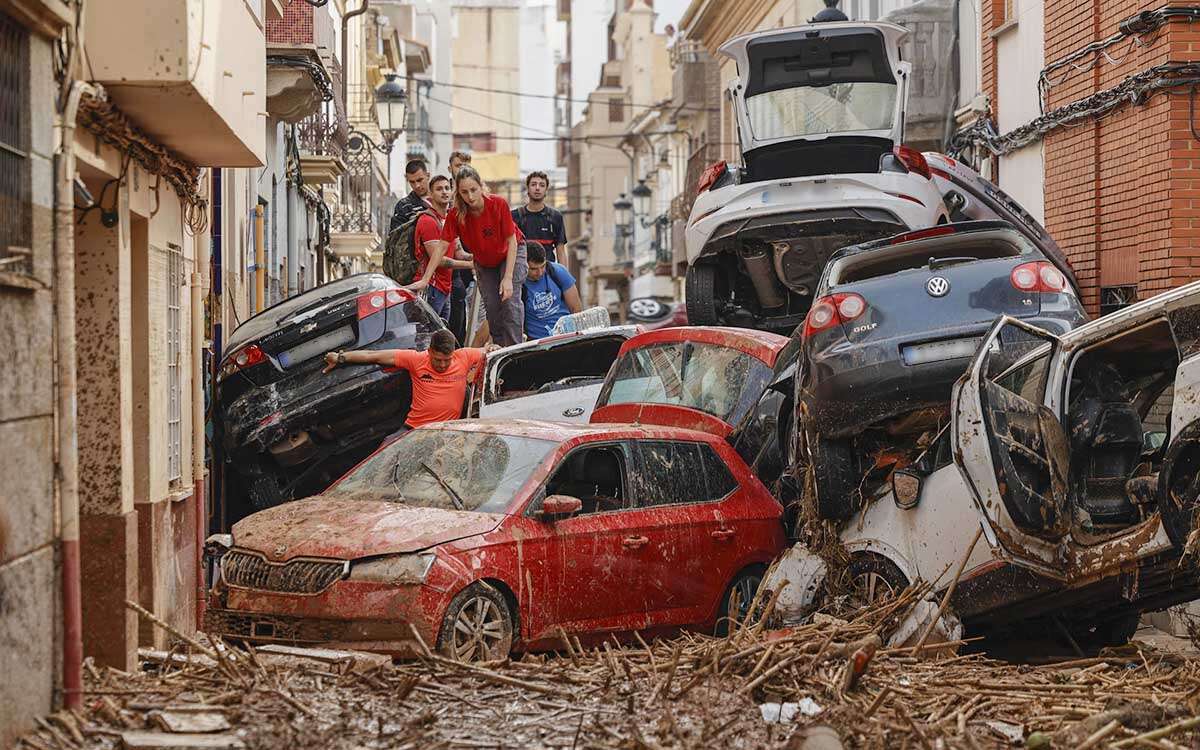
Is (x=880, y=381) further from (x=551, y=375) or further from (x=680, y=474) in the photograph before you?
(x=551, y=375)

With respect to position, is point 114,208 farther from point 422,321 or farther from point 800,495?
point 422,321

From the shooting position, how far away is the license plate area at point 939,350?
32.2 ft

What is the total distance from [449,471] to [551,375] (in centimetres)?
456

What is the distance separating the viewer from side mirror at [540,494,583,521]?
957cm

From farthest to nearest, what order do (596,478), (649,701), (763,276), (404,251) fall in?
(404,251) < (763,276) < (596,478) < (649,701)

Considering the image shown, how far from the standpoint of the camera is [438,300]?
679 inches

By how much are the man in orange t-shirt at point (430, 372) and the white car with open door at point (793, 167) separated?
10.4 feet

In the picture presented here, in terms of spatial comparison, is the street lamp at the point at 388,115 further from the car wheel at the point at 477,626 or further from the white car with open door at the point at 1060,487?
the white car with open door at the point at 1060,487

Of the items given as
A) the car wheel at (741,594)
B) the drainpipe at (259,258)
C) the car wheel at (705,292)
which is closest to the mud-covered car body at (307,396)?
the car wheel at (705,292)

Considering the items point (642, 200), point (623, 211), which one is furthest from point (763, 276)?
point (623, 211)

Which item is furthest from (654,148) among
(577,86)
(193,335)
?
(193,335)

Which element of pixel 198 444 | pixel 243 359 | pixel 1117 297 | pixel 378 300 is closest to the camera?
pixel 198 444

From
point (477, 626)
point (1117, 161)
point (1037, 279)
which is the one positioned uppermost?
point (1117, 161)

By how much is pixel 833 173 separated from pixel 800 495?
5873 mm
